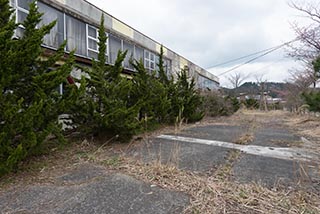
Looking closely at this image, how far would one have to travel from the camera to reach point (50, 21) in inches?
328

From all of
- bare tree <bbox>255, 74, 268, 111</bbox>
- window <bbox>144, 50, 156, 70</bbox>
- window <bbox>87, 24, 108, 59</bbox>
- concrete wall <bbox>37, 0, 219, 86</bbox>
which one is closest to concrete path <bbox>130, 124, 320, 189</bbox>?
window <bbox>87, 24, 108, 59</bbox>

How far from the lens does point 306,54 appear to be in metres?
15.4

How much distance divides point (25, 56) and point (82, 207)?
259 cm

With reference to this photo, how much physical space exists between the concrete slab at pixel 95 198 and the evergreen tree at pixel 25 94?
25.9 inches

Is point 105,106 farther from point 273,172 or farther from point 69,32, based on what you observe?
point 69,32

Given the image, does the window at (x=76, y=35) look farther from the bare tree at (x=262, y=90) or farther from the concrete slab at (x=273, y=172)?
the bare tree at (x=262, y=90)

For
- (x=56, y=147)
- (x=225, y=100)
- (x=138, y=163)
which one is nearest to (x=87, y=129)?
(x=56, y=147)

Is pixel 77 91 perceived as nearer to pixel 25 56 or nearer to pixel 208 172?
pixel 25 56

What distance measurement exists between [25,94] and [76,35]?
607cm

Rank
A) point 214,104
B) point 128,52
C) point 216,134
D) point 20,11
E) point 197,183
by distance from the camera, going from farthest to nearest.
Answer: point 214,104, point 128,52, point 216,134, point 20,11, point 197,183

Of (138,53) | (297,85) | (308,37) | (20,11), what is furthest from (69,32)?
(297,85)

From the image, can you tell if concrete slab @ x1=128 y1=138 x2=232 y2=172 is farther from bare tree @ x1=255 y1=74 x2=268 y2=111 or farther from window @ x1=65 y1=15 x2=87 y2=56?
bare tree @ x1=255 y1=74 x2=268 y2=111

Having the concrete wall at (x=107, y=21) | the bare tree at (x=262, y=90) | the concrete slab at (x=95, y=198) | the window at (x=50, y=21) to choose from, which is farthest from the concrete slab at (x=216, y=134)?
the bare tree at (x=262, y=90)

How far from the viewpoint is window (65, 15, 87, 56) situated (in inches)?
355
